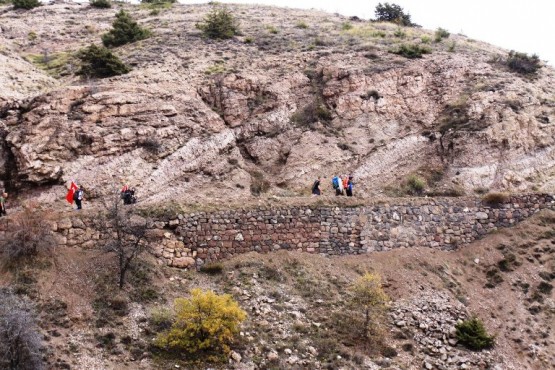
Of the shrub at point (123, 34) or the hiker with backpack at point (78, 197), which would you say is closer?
A: the hiker with backpack at point (78, 197)

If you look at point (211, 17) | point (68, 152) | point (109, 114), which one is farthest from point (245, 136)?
point (211, 17)

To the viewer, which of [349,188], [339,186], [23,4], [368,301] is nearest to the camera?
[368,301]

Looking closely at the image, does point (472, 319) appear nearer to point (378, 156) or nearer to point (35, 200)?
point (378, 156)

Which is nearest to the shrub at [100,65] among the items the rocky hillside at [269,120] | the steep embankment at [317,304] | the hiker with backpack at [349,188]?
the rocky hillside at [269,120]

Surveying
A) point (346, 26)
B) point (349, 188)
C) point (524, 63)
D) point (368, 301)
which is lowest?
point (368, 301)

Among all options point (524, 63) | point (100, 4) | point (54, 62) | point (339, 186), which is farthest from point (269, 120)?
point (100, 4)

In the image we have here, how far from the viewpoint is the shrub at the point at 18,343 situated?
643 inches

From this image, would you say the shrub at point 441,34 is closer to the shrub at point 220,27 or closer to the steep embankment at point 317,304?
the shrub at point 220,27

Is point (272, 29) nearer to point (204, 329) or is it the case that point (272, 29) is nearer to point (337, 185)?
point (337, 185)

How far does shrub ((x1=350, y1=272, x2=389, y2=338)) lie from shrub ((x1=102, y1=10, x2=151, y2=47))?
2460 centimetres

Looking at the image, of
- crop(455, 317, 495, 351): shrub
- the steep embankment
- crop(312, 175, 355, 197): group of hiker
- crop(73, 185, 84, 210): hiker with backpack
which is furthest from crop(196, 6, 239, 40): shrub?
crop(455, 317, 495, 351): shrub

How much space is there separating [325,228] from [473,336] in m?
7.37

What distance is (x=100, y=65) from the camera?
32938 millimetres

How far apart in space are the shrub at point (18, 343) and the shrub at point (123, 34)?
25.2 m
